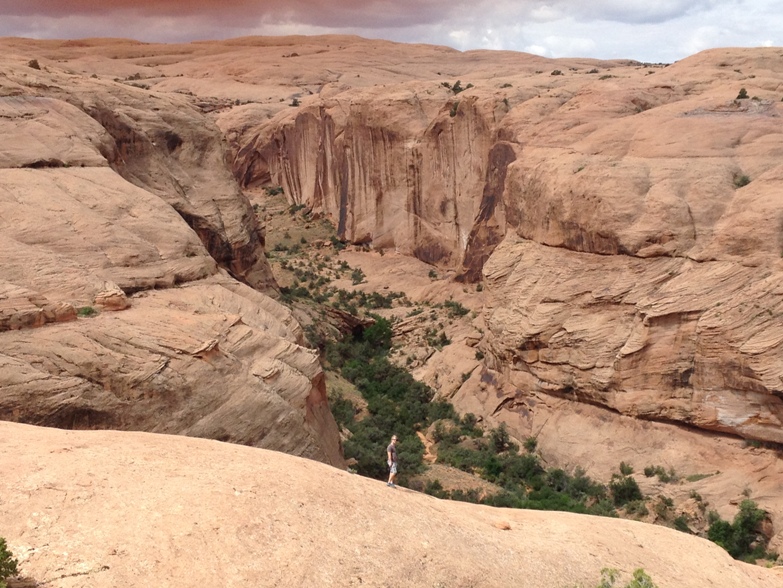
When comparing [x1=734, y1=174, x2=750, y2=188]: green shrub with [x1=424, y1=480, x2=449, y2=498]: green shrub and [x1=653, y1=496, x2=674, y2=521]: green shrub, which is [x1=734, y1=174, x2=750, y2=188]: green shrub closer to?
[x1=653, y1=496, x2=674, y2=521]: green shrub

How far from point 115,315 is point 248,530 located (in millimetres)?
8269

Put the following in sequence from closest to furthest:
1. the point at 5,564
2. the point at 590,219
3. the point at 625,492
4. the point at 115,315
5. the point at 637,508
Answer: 1. the point at 5,564
2. the point at 115,315
3. the point at 637,508
4. the point at 625,492
5. the point at 590,219

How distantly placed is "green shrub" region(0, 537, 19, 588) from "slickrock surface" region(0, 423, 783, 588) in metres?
0.36

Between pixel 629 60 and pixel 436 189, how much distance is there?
A: 64.2 metres

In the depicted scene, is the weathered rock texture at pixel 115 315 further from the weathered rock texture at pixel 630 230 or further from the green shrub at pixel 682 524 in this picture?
the weathered rock texture at pixel 630 230

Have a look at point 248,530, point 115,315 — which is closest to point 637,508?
point 115,315

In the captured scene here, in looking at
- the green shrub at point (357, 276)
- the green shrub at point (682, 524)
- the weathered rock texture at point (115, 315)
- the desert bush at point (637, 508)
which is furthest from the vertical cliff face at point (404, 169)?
the weathered rock texture at point (115, 315)

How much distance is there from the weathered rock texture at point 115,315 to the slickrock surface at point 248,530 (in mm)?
3162

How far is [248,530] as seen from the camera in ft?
29.9

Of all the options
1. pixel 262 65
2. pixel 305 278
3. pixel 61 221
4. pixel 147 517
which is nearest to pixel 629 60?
pixel 262 65

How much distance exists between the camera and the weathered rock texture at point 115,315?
14227mm

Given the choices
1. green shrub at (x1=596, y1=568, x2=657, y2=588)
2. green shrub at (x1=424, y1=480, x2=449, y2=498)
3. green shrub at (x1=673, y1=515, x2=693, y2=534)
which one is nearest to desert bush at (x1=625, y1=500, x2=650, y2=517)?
green shrub at (x1=673, y1=515, x2=693, y2=534)

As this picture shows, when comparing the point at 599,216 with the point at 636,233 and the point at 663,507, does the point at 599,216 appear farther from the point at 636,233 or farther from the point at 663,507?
the point at 663,507

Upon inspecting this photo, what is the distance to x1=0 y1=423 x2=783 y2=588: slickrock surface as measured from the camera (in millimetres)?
8320
